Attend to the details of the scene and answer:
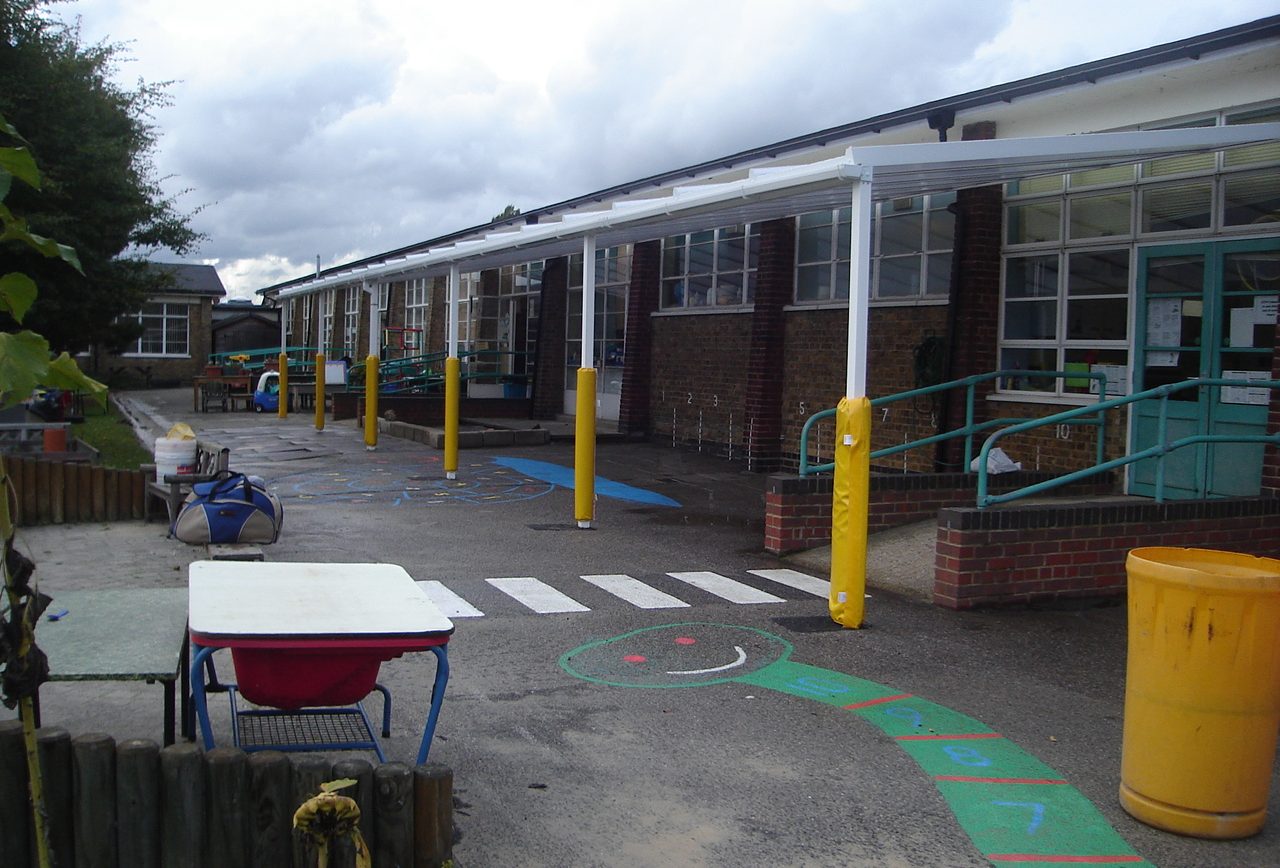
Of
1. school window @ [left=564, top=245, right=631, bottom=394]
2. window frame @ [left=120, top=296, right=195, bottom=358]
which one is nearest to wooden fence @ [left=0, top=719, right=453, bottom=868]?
school window @ [left=564, top=245, right=631, bottom=394]

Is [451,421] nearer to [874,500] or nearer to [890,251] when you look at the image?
[890,251]

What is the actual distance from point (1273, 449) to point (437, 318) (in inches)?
1016

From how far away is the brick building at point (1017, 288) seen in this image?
11.4 meters

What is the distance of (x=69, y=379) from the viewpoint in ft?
10.2

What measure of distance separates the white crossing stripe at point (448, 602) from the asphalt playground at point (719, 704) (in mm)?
43

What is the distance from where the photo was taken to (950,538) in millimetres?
9016

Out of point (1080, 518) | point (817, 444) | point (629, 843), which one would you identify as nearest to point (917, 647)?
point (1080, 518)

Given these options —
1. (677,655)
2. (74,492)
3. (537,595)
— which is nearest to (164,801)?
(677,655)

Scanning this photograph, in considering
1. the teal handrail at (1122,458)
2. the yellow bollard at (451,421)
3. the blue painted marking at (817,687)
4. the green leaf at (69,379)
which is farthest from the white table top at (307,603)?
the yellow bollard at (451,421)

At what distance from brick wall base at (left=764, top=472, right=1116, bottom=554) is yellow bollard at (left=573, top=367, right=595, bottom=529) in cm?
205

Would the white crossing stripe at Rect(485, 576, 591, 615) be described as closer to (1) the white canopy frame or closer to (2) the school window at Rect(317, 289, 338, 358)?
(1) the white canopy frame

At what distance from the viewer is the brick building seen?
11.4 metres

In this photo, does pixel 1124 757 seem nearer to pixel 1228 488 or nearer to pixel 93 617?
pixel 93 617

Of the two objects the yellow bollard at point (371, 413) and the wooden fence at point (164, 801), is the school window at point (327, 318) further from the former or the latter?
the wooden fence at point (164, 801)
